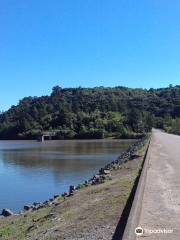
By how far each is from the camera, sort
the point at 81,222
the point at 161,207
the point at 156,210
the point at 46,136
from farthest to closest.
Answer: the point at 46,136 < the point at 81,222 < the point at 161,207 < the point at 156,210

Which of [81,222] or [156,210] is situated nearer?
[156,210]

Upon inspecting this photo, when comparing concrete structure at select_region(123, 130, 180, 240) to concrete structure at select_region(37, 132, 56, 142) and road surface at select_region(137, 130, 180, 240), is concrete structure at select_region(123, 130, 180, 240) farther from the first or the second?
concrete structure at select_region(37, 132, 56, 142)

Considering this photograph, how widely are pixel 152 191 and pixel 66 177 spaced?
2549 centimetres

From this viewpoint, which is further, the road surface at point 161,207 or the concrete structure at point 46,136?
the concrete structure at point 46,136

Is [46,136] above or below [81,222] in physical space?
above

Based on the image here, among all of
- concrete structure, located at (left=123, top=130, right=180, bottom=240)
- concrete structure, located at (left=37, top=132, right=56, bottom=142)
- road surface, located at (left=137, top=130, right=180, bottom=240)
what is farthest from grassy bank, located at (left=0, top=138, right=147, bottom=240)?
concrete structure, located at (left=37, top=132, right=56, bottom=142)

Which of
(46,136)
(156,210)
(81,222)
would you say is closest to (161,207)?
(156,210)

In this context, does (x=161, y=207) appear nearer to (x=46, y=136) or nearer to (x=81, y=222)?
(x=81, y=222)

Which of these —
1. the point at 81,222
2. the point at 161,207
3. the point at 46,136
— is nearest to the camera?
the point at 161,207

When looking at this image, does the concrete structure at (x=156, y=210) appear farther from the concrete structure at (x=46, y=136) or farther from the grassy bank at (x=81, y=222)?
the concrete structure at (x=46, y=136)

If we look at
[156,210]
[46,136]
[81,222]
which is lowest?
[81,222]

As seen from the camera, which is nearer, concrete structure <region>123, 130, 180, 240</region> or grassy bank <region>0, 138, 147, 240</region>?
concrete structure <region>123, 130, 180, 240</region>

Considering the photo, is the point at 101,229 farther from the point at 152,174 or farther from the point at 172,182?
the point at 152,174

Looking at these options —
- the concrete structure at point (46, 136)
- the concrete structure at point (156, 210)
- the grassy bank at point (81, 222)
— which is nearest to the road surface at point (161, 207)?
the concrete structure at point (156, 210)
